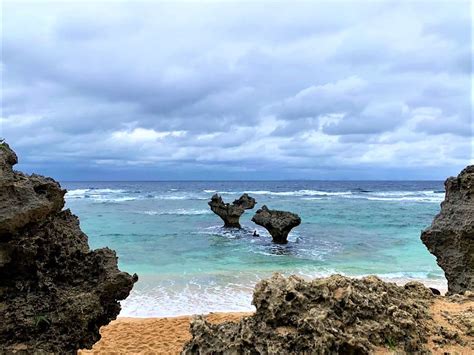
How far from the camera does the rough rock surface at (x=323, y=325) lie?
9.75 feet

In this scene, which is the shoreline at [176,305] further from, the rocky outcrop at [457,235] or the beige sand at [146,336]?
the rocky outcrop at [457,235]

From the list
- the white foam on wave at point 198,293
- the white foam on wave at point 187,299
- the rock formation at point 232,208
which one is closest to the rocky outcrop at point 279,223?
the rock formation at point 232,208

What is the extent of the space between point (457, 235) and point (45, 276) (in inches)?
205

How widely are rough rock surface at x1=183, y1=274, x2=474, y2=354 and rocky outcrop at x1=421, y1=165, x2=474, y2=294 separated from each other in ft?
8.95

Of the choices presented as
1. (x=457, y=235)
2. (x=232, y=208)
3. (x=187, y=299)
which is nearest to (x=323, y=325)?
(x=457, y=235)

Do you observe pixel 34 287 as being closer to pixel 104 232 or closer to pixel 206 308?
pixel 206 308

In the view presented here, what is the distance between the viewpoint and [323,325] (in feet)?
9.84

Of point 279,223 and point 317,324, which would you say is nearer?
point 317,324

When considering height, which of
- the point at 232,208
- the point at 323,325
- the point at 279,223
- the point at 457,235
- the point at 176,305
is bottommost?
the point at 176,305

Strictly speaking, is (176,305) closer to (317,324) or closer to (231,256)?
(231,256)

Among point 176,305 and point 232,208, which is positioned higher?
point 232,208

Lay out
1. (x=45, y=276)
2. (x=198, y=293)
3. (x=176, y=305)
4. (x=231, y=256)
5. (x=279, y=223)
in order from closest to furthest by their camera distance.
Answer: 1. (x=45, y=276)
2. (x=176, y=305)
3. (x=198, y=293)
4. (x=231, y=256)
5. (x=279, y=223)

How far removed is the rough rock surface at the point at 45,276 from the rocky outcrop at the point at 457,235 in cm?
428

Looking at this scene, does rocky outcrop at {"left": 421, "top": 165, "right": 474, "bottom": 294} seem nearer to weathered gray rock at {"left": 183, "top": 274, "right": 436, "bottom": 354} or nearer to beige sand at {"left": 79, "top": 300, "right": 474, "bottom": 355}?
weathered gray rock at {"left": 183, "top": 274, "right": 436, "bottom": 354}
